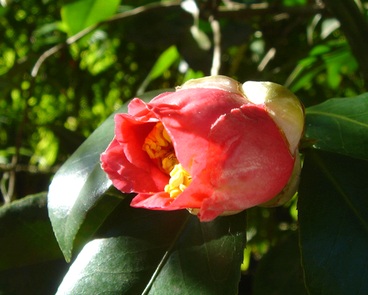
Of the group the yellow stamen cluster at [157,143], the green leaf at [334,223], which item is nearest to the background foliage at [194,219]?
the green leaf at [334,223]

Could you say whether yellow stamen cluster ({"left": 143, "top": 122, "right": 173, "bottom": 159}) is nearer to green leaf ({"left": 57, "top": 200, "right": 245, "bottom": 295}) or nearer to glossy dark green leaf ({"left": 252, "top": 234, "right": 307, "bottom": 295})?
green leaf ({"left": 57, "top": 200, "right": 245, "bottom": 295})

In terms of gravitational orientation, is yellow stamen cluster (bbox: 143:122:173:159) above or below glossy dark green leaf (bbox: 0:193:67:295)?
above

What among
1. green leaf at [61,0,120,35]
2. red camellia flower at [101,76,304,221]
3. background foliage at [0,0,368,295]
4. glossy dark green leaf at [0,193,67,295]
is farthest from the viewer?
green leaf at [61,0,120,35]

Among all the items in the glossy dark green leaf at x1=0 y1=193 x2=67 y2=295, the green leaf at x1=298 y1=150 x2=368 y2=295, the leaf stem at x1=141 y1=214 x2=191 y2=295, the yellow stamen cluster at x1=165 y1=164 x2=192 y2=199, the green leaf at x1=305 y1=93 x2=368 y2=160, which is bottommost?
the glossy dark green leaf at x1=0 y1=193 x2=67 y2=295

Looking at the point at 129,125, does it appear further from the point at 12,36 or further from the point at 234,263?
the point at 12,36

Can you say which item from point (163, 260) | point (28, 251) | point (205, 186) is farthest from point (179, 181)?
point (28, 251)

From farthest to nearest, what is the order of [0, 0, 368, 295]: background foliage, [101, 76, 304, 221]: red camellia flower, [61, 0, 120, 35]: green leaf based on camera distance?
1. [61, 0, 120, 35]: green leaf
2. [0, 0, 368, 295]: background foliage
3. [101, 76, 304, 221]: red camellia flower

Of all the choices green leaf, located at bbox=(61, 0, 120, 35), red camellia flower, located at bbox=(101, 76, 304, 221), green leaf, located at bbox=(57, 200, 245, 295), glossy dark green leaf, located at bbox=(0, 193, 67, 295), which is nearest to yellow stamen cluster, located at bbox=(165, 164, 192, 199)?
red camellia flower, located at bbox=(101, 76, 304, 221)

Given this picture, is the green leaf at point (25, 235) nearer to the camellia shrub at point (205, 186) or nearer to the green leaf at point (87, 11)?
the camellia shrub at point (205, 186)
